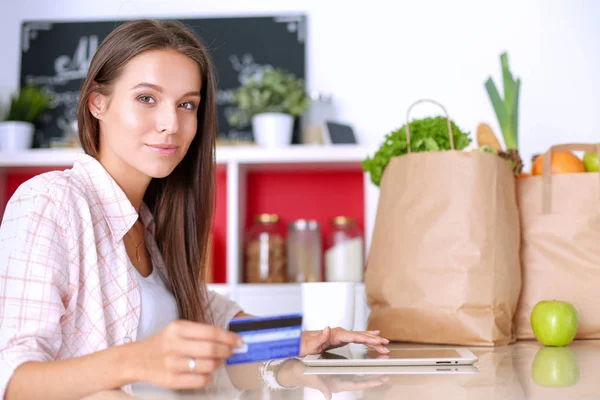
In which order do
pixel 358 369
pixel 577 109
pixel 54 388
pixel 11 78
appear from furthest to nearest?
pixel 11 78 < pixel 577 109 < pixel 358 369 < pixel 54 388

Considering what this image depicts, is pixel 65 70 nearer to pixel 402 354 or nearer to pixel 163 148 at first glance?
pixel 163 148

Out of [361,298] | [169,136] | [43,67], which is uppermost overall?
[43,67]

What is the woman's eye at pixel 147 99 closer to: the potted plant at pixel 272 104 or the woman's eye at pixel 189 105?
the woman's eye at pixel 189 105

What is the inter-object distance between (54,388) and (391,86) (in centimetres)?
221

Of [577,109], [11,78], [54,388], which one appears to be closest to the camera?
[54,388]

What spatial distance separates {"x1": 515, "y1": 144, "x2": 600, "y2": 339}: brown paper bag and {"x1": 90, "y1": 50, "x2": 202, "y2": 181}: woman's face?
0.65m

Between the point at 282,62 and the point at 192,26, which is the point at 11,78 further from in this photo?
the point at 282,62

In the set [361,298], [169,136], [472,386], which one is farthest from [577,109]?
[472,386]

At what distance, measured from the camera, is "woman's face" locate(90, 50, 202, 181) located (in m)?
1.23

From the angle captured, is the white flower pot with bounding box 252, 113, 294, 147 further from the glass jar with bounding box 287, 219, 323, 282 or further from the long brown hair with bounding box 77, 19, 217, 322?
the long brown hair with bounding box 77, 19, 217, 322

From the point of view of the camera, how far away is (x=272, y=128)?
2.61 m

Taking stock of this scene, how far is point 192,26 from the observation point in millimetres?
2877

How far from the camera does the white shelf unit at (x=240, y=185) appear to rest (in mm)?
2549

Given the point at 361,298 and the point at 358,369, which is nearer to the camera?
the point at 358,369
